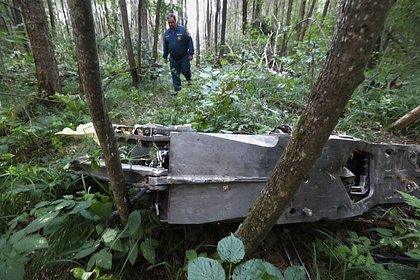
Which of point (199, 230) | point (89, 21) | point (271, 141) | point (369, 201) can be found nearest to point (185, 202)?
point (199, 230)

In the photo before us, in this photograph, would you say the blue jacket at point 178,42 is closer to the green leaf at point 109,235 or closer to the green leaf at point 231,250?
the green leaf at point 109,235

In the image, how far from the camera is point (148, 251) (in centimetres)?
147

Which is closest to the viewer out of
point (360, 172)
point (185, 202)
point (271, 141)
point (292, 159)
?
point (292, 159)

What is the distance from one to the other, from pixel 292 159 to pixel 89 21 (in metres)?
1.03

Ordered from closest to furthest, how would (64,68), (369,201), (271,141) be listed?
1. (271,141)
2. (369,201)
3. (64,68)

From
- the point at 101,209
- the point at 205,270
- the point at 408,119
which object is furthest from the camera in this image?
the point at 408,119

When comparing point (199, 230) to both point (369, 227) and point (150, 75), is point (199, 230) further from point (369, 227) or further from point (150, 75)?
point (150, 75)

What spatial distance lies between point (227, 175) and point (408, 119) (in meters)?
3.31

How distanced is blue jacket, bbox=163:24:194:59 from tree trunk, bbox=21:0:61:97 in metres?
3.02

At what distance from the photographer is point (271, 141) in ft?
5.64

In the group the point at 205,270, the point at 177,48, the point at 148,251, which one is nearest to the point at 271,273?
the point at 205,270

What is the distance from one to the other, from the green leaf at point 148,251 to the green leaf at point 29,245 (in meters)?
0.52

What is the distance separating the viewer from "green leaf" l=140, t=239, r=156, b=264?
144 cm

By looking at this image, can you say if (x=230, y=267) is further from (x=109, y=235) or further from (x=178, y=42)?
(x=178, y=42)
